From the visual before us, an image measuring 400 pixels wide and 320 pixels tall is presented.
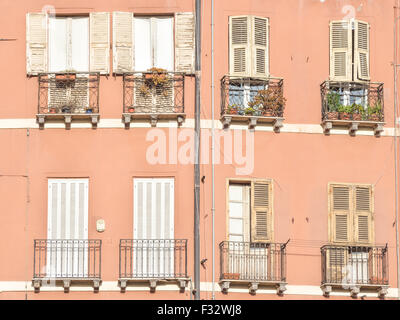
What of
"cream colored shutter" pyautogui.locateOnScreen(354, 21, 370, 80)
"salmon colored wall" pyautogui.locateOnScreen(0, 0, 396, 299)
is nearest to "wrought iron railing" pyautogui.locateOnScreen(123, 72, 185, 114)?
"salmon colored wall" pyautogui.locateOnScreen(0, 0, 396, 299)

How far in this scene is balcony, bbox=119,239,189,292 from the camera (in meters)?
39.0

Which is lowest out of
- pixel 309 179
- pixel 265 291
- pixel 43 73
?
pixel 265 291

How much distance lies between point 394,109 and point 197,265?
6.55 metres

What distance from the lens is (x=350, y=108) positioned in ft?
132

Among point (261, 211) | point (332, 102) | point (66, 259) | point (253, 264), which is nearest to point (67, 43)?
point (66, 259)

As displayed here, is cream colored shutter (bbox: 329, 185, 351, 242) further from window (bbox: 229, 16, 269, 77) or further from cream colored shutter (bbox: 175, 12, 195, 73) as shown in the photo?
cream colored shutter (bbox: 175, 12, 195, 73)

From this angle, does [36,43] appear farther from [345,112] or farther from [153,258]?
[345,112]

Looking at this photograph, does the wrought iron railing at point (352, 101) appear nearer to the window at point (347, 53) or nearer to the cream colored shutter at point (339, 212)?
the window at point (347, 53)

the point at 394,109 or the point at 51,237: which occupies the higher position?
the point at 394,109

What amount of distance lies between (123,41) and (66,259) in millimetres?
5702

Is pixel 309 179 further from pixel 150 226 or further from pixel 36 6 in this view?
pixel 36 6

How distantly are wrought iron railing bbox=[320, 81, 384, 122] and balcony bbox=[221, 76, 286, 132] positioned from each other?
3.84 feet

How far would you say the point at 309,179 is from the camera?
39.9 m

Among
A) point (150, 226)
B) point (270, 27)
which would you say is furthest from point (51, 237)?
point (270, 27)
